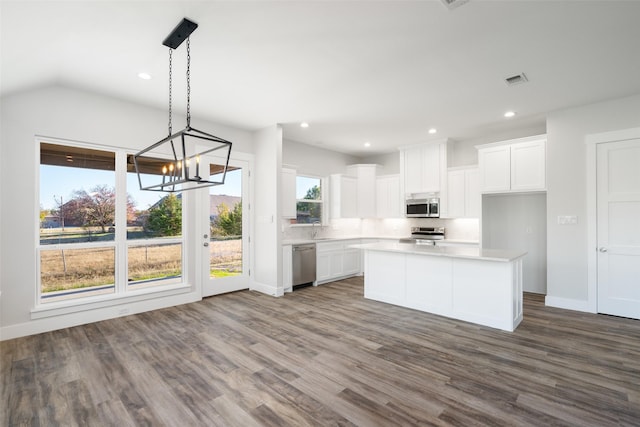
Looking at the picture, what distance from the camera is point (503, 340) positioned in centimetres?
334

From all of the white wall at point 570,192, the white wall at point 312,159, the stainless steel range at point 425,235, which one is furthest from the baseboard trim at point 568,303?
the white wall at point 312,159

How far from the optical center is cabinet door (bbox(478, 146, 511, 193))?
5164 millimetres

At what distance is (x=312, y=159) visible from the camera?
6918 mm

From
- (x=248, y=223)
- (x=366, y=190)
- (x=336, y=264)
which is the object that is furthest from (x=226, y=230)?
(x=366, y=190)

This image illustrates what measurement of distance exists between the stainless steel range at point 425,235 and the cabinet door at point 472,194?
74cm

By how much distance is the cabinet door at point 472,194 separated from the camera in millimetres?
5820

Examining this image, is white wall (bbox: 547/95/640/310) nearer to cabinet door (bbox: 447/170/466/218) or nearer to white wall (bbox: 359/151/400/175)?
cabinet door (bbox: 447/170/466/218)

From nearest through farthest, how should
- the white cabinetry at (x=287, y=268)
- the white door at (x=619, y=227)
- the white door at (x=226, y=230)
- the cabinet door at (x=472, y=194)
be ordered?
1. the white door at (x=619, y=227)
2. the white door at (x=226, y=230)
3. the white cabinetry at (x=287, y=268)
4. the cabinet door at (x=472, y=194)

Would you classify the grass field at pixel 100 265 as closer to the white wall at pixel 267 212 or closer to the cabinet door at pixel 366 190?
the white wall at pixel 267 212

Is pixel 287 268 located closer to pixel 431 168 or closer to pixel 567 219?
pixel 431 168

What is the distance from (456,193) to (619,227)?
2.45 metres

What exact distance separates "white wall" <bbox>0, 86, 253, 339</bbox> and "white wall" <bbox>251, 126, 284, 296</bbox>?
2.31 metres

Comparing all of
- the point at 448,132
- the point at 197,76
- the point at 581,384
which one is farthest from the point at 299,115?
the point at 581,384


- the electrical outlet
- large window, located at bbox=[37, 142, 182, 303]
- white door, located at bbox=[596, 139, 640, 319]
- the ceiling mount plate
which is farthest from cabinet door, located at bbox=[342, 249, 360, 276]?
the ceiling mount plate
